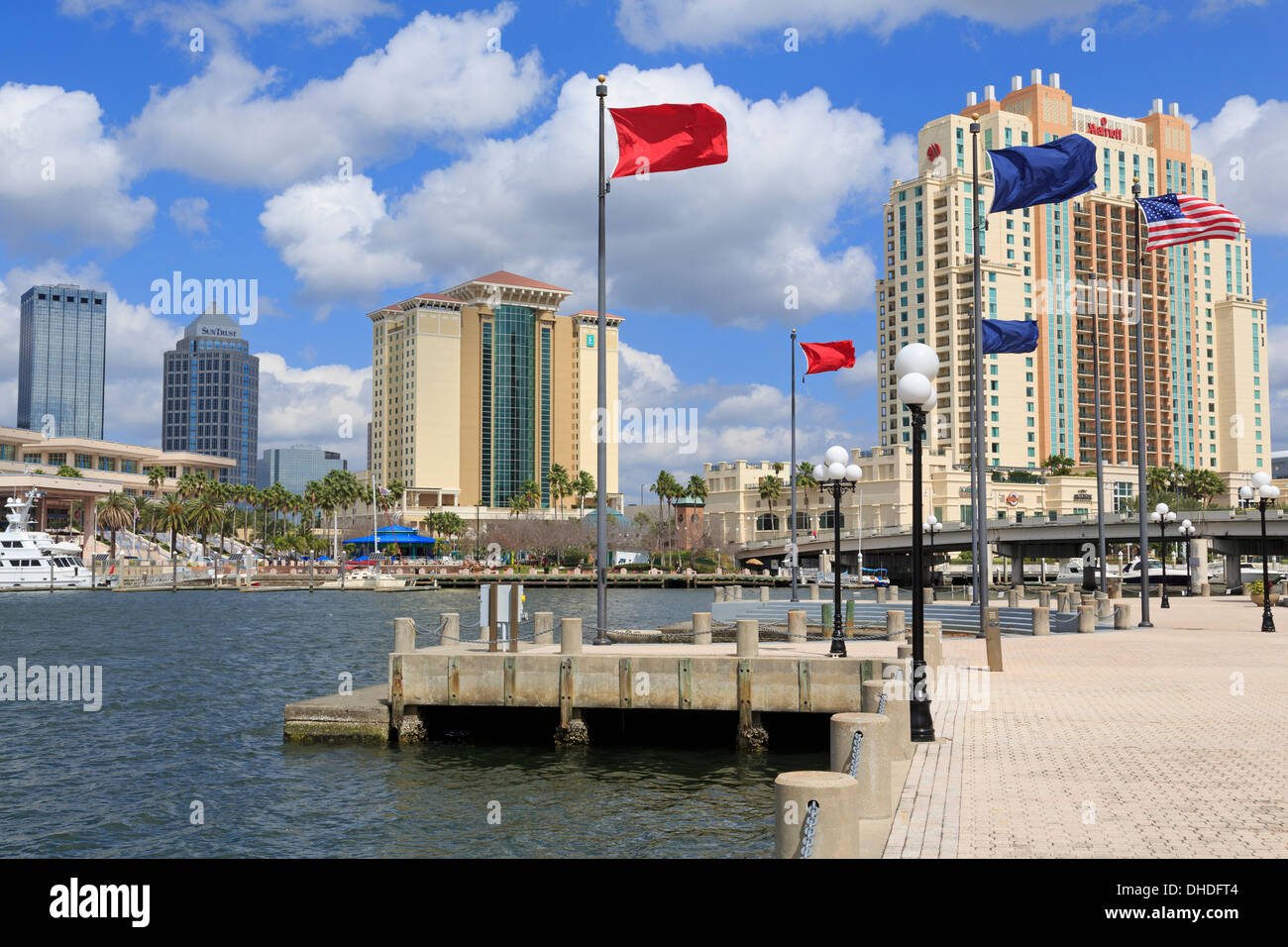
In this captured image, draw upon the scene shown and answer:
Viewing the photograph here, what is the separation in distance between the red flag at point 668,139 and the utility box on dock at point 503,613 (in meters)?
9.86

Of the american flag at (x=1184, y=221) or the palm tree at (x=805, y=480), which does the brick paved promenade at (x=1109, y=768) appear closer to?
the american flag at (x=1184, y=221)

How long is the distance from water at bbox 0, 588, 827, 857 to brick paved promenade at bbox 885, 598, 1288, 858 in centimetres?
393

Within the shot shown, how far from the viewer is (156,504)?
170125 mm

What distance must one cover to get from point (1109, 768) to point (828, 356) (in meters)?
36.0

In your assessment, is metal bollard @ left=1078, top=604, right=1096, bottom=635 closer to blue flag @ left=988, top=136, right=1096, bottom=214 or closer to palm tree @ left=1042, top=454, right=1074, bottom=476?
blue flag @ left=988, top=136, right=1096, bottom=214

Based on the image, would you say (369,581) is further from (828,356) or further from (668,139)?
(668,139)

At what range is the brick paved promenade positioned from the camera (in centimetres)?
991

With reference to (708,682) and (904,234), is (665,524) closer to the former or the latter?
(904,234)

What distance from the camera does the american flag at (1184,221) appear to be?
32.8 m

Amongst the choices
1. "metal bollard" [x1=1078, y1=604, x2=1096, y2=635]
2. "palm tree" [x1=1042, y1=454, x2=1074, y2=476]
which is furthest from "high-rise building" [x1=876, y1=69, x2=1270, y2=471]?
"metal bollard" [x1=1078, y1=604, x2=1096, y2=635]

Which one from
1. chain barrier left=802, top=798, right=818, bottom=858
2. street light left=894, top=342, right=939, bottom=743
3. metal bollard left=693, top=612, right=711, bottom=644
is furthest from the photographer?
metal bollard left=693, top=612, right=711, bottom=644
